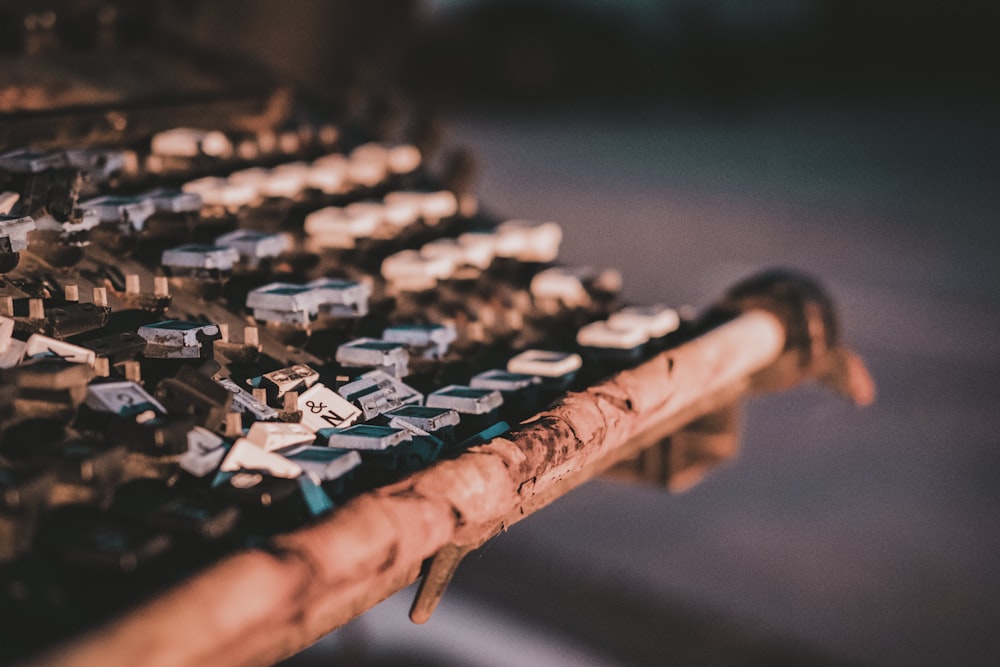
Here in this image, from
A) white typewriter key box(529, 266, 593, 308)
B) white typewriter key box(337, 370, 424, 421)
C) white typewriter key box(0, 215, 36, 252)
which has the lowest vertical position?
white typewriter key box(529, 266, 593, 308)

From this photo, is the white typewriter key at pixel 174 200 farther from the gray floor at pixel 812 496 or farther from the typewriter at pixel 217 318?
the gray floor at pixel 812 496

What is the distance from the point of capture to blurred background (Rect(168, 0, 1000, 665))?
355 centimetres

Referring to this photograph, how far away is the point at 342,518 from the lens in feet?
3.59

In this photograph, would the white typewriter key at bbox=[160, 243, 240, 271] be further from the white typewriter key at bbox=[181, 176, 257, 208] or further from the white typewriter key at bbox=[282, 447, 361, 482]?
the white typewriter key at bbox=[282, 447, 361, 482]

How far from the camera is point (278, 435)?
1.30m

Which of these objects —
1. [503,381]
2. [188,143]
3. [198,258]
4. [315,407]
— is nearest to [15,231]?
[198,258]

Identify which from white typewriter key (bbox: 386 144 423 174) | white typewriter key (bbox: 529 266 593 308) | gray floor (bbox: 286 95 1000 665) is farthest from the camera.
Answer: gray floor (bbox: 286 95 1000 665)

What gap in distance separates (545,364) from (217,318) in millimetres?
531

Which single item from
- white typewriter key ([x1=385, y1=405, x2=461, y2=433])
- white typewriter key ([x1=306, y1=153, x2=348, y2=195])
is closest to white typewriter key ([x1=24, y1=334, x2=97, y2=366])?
white typewriter key ([x1=385, y1=405, x2=461, y2=433])

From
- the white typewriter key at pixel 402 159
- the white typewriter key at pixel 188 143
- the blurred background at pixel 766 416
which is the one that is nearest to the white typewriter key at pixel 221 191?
the white typewriter key at pixel 188 143

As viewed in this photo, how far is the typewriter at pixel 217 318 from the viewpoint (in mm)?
1059

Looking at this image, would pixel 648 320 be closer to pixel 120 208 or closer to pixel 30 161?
pixel 120 208

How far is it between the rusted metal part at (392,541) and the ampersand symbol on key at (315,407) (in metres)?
0.22

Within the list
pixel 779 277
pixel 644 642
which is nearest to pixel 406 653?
pixel 644 642
